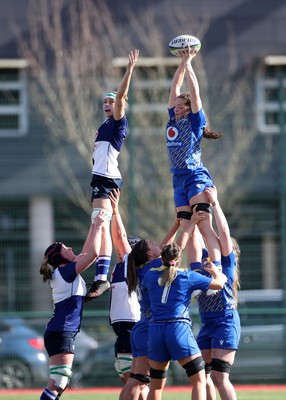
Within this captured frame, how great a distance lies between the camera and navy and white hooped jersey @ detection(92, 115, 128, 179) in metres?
10.6

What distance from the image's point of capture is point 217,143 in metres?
20.3

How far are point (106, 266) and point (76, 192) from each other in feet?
32.1

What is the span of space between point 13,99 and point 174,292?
1093 centimetres

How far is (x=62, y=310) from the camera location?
975 centimetres

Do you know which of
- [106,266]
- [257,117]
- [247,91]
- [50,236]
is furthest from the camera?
[247,91]

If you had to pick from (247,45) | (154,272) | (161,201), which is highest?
(247,45)

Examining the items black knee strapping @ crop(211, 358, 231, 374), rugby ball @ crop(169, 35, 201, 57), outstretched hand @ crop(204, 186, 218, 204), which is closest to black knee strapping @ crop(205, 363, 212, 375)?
black knee strapping @ crop(211, 358, 231, 374)

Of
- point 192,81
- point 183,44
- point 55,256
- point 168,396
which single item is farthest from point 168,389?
point 183,44

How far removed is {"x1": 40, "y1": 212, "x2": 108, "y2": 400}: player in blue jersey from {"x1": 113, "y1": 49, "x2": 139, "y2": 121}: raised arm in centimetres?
142

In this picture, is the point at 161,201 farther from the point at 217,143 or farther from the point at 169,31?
the point at 169,31

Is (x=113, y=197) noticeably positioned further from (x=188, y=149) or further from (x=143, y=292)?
(x=143, y=292)

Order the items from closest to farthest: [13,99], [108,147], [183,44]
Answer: [183,44] < [108,147] < [13,99]

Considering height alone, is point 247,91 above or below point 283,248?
above

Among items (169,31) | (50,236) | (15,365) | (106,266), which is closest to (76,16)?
(169,31)
